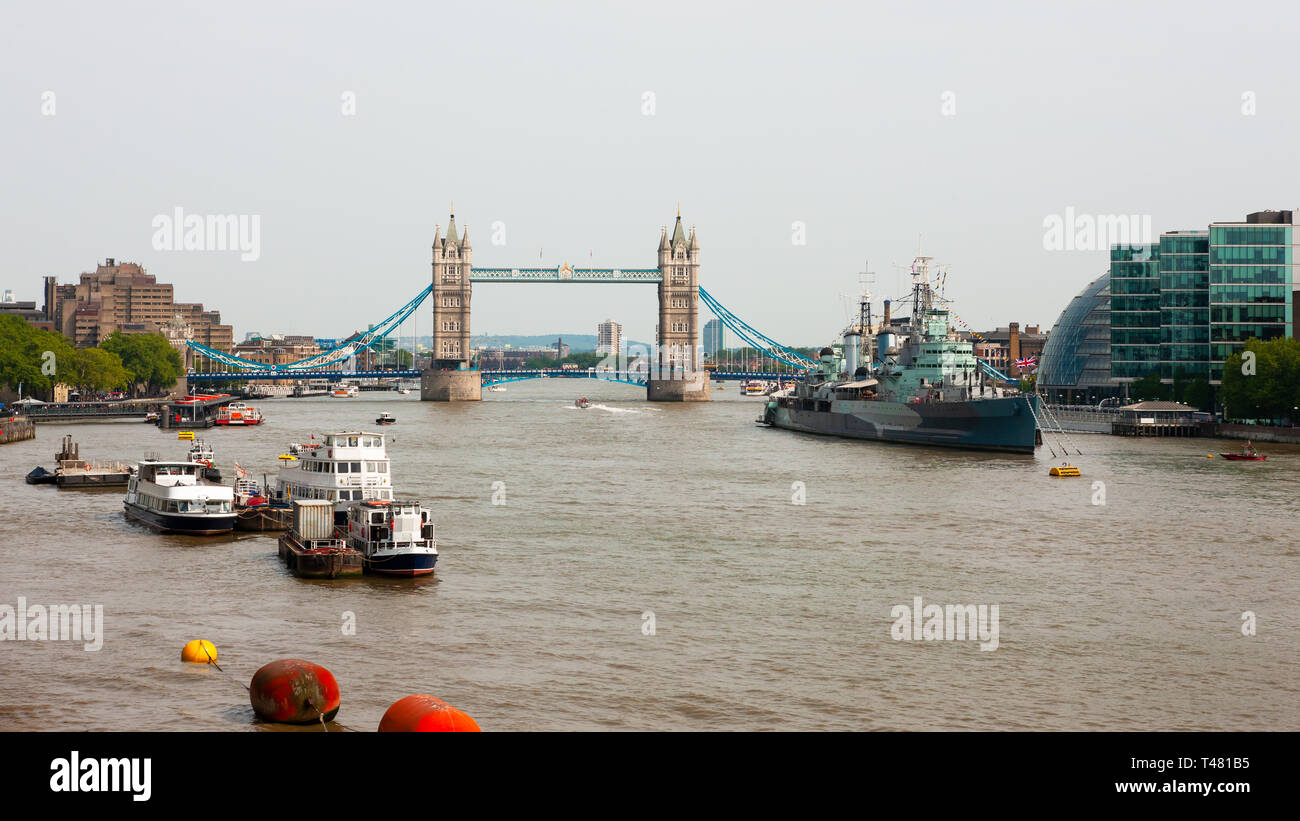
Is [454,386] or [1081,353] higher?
[1081,353]

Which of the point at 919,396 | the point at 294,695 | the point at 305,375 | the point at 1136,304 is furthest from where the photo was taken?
the point at 305,375

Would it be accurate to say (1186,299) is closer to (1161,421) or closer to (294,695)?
(1161,421)

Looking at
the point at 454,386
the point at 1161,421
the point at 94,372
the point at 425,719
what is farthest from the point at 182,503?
the point at 454,386

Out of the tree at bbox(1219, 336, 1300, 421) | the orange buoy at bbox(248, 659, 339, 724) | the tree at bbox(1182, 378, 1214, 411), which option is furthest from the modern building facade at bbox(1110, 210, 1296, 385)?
the orange buoy at bbox(248, 659, 339, 724)
